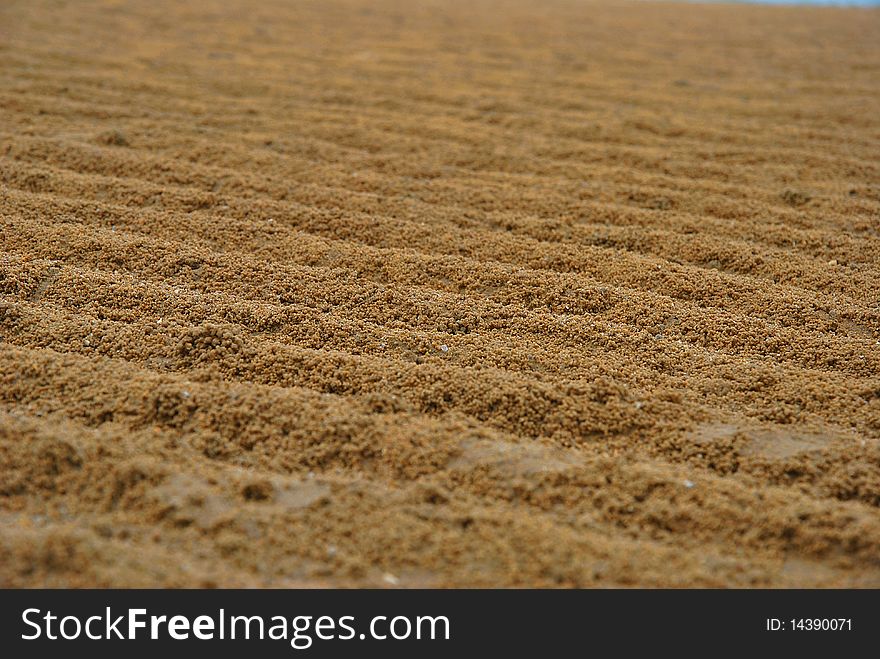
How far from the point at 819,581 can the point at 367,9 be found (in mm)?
7438

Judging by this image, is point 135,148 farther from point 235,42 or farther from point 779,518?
point 779,518

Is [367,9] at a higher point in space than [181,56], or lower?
higher

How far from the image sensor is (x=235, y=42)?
5.65 m

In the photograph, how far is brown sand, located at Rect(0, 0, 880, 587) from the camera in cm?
155

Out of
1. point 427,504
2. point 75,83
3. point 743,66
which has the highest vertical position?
point 743,66

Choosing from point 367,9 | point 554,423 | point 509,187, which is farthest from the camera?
point 367,9

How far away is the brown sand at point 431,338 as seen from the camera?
1548mm

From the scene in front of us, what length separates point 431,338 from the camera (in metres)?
2.17

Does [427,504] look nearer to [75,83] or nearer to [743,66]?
[75,83]
